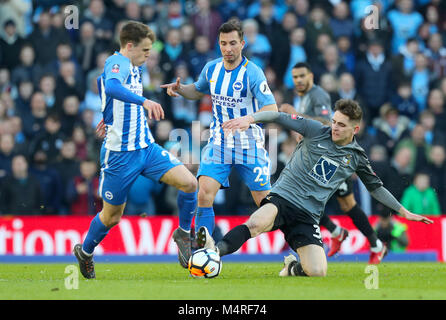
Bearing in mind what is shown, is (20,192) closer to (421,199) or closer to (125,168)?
(125,168)

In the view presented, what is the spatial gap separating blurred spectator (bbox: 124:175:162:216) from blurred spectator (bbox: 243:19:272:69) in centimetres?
317

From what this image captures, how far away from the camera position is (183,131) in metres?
14.4

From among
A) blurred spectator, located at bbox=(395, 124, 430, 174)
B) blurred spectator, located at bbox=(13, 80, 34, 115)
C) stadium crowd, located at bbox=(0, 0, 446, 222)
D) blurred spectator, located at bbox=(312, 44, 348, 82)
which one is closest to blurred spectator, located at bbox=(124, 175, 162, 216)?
stadium crowd, located at bbox=(0, 0, 446, 222)

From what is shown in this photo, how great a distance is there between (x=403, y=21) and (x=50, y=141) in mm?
7579

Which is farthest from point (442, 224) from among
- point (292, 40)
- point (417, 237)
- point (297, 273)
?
point (297, 273)

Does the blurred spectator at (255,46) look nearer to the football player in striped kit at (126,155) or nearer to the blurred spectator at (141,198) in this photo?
the blurred spectator at (141,198)

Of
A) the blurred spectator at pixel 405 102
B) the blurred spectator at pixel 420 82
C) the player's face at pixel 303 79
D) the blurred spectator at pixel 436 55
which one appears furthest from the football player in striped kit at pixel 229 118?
the blurred spectator at pixel 436 55

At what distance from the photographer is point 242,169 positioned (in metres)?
9.19

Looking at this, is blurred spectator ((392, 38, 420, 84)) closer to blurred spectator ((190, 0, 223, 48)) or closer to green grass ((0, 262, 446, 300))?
blurred spectator ((190, 0, 223, 48))

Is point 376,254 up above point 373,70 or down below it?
below

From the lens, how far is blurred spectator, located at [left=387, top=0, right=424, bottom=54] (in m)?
17.0

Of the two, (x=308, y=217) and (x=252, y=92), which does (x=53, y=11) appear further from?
(x=308, y=217)

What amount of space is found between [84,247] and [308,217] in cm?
228

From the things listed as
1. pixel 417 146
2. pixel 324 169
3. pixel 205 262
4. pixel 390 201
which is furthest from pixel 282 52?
pixel 205 262
